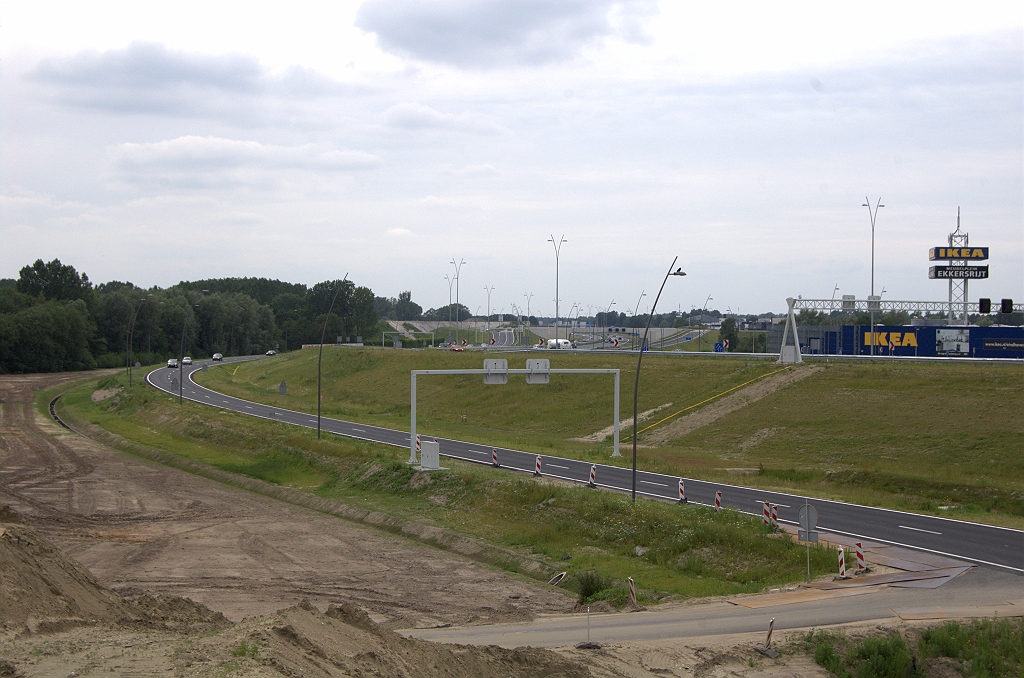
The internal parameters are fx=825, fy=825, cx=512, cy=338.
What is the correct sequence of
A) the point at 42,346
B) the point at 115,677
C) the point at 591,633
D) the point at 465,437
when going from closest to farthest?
1. the point at 115,677
2. the point at 591,633
3. the point at 465,437
4. the point at 42,346

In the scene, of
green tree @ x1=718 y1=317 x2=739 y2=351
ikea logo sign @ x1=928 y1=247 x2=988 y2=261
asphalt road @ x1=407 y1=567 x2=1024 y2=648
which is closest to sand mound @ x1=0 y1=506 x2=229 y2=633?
asphalt road @ x1=407 y1=567 x2=1024 y2=648

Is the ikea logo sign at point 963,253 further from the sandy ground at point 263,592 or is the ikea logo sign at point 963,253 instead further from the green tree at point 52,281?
the green tree at point 52,281

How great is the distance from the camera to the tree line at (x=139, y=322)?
118 meters

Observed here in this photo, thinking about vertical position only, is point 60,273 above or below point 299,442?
above

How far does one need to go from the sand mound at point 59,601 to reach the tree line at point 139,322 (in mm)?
80355

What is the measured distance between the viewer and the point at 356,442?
169 feet

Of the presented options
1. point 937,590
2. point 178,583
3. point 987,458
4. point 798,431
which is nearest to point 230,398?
point 798,431

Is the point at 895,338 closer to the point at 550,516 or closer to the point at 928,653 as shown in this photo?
the point at 550,516

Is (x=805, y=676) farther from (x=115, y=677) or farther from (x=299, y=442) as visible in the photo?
(x=299, y=442)

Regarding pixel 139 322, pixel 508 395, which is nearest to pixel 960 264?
pixel 508 395

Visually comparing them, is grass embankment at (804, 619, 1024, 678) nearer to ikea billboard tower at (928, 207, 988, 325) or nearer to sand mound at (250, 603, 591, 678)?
sand mound at (250, 603, 591, 678)

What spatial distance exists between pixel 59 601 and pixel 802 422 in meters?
44.8

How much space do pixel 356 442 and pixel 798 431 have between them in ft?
90.3

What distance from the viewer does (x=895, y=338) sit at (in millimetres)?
87312
